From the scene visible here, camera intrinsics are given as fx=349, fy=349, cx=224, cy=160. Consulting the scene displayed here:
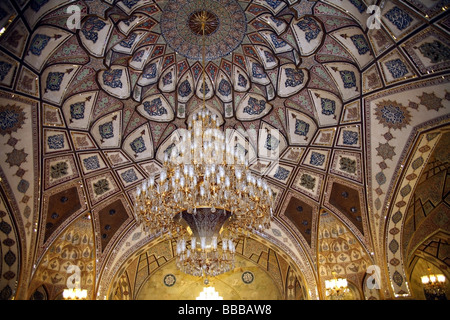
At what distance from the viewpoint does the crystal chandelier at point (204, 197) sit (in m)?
7.78

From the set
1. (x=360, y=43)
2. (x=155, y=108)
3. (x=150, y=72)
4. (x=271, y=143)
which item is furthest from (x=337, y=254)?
(x=150, y=72)

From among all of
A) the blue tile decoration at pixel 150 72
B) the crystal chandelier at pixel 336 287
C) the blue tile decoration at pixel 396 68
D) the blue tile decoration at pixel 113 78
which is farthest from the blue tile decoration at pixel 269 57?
the crystal chandelier at pixel 336 287

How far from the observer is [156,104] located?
1109 cm

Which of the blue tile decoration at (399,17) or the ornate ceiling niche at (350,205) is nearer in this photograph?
the blue tile decoration at (399,17)

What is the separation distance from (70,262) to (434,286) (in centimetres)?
1346

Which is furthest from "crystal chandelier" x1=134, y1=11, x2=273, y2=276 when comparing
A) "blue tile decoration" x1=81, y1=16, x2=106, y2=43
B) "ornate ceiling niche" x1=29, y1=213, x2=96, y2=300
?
"ornate ceiling niche" x1=29, y1=213, x2=96, y2=300

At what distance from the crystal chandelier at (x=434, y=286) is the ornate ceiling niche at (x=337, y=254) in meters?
2.75

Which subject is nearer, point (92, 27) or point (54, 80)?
point (92, 27)

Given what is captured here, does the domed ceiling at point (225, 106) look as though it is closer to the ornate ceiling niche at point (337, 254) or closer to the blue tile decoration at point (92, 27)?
the blue tile decoration at point (92, 27)

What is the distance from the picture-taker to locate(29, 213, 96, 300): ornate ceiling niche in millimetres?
11844

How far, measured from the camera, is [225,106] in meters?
11.4

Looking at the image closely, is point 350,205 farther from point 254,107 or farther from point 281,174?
point 254,107

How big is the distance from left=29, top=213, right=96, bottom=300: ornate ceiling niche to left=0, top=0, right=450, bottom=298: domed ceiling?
147mm
